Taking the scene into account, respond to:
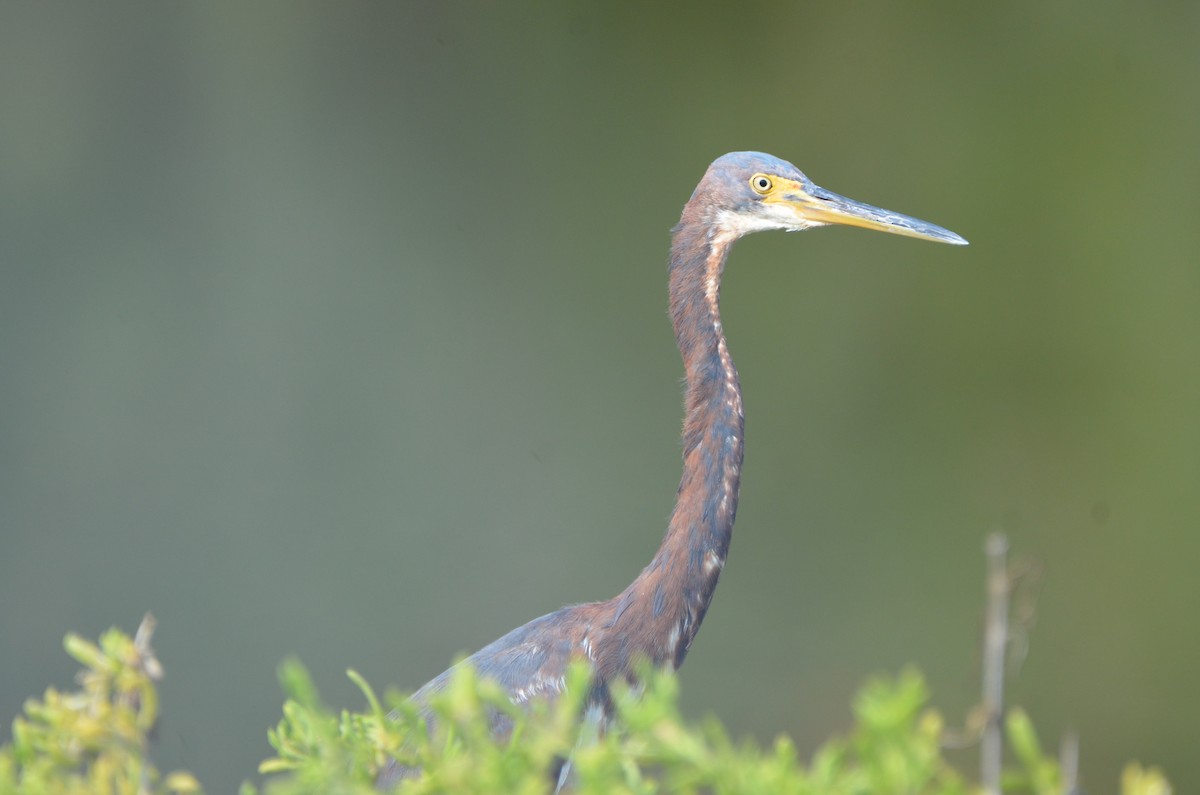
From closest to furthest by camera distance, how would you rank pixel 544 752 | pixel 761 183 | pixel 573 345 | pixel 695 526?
pixel 544 752
pixel 695 526
pixel 761 183
pixel 573 345

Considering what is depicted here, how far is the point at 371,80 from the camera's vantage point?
3799 mm

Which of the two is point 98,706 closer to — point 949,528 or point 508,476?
point 508,476

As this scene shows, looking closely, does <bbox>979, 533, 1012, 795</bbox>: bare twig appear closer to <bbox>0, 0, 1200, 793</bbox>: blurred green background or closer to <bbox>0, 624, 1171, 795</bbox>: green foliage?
<bbox>0, 624, 1171, 795</bbox>: green foliage

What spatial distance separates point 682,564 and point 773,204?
0.70 meters

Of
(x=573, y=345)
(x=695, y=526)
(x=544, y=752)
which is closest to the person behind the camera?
(x=544, y=752)

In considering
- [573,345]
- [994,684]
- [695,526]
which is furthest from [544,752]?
[573,345]

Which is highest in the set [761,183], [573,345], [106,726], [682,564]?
[761,183]

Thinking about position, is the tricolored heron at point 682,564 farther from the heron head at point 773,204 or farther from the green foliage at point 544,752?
the green foliage at point 544,752

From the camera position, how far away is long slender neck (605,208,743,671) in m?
2.20

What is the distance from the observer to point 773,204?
2.43 meters

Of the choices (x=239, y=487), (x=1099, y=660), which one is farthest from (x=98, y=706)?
(x=1099, y=660)

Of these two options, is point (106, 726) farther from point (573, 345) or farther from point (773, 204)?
point (573, 345)

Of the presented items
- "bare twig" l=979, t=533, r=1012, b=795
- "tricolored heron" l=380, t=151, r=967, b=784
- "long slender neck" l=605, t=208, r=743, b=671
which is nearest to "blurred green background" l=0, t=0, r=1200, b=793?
"tricolored heron" l=380, t=151, r=967, b=784

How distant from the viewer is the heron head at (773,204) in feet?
7.88
